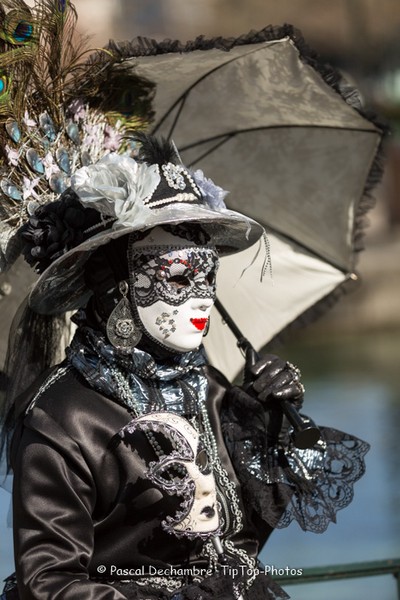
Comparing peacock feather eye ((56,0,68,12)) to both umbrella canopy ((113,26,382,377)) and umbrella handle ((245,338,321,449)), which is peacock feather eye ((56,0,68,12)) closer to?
umbrella canopy ((113,26,382,377))

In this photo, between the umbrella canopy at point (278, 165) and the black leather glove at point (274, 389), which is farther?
the umbrella canopy at point (278, 165)

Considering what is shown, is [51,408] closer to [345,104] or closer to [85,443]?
[85,443]

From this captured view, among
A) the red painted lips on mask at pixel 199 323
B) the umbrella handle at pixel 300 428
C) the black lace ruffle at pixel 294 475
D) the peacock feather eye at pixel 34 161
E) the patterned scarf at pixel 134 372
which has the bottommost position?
the black lace ruffle at pixel 294 475

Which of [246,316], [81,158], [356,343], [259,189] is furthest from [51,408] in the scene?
[356,343]

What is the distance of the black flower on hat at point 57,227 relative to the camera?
8.77 ft

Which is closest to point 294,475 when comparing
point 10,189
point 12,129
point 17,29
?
point 10,189

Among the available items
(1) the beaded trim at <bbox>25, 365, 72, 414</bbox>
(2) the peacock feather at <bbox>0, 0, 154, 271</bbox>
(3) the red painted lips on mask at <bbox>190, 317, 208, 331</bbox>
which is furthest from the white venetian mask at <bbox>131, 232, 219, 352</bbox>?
(2) the peacock feather at <bbox>0, 0, 154, 271</bbox>

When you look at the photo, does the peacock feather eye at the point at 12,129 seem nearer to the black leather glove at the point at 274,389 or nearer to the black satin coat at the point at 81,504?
the black satin coat at the point at 81,504

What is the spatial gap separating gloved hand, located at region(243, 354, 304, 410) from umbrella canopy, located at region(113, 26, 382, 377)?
16.3 inches

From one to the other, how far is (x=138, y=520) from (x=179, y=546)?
0.12m

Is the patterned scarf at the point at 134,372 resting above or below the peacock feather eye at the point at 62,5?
below

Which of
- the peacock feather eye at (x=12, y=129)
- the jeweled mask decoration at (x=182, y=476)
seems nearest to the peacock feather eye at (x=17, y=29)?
the peacock feather eye at (x=12, y=129)

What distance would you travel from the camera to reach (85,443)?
2.58 m

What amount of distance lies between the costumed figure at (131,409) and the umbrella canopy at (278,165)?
43 centimetres
